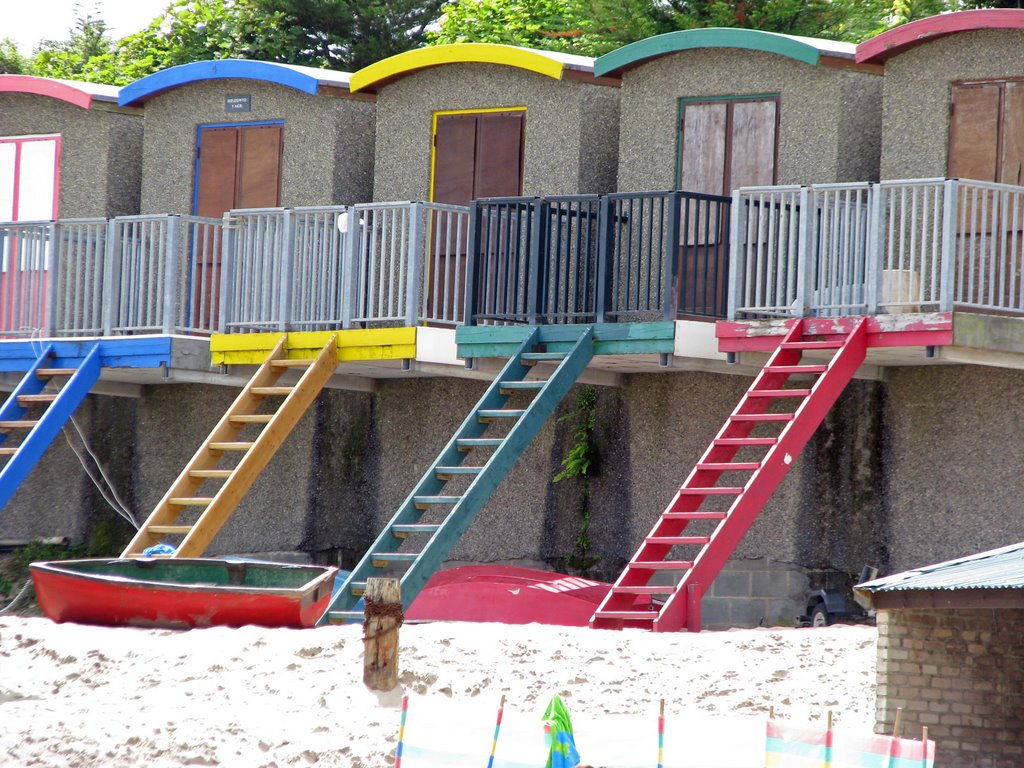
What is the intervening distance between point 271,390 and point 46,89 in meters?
5.77

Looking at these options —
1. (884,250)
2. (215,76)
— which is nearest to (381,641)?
(884,250)

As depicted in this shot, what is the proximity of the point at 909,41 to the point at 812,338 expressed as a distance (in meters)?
2.89

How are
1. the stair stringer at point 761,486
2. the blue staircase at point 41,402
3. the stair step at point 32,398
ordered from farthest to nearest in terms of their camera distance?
the stair step at point 32,398 < the blue staircase at point 41,402 < the stair stringer at point 761,486

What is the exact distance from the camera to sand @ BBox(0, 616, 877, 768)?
1173 centimetres

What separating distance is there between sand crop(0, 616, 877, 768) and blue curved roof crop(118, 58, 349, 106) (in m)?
7.20

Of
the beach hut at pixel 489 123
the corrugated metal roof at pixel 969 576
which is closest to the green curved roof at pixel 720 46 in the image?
the beach hut at pixel 489 123

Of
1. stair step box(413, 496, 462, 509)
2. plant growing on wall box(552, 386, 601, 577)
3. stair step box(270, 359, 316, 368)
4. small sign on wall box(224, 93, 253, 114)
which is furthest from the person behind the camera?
small sign on wall box(224, 93, 253, 114)

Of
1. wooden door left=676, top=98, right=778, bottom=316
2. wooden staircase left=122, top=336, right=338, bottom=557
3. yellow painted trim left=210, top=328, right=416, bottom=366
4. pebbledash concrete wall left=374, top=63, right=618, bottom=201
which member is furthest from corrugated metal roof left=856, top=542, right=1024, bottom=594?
pebbledash concrete wall left=374, top=63, right=618, bottom=201

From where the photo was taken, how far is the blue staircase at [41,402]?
18047 mm

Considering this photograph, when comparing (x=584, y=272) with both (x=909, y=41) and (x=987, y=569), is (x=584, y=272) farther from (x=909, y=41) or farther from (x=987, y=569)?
(x=987, y=569)

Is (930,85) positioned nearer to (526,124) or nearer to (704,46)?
(704,46)

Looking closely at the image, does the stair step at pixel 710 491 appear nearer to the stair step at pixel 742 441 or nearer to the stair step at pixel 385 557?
the stair step at pixel 742 441

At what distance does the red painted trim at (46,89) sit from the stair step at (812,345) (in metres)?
9.12

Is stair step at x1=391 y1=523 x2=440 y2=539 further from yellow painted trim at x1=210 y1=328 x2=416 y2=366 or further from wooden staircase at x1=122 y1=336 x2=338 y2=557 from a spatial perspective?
yellow painted trim at x1=210 y1=328 x2=416 y2=366
